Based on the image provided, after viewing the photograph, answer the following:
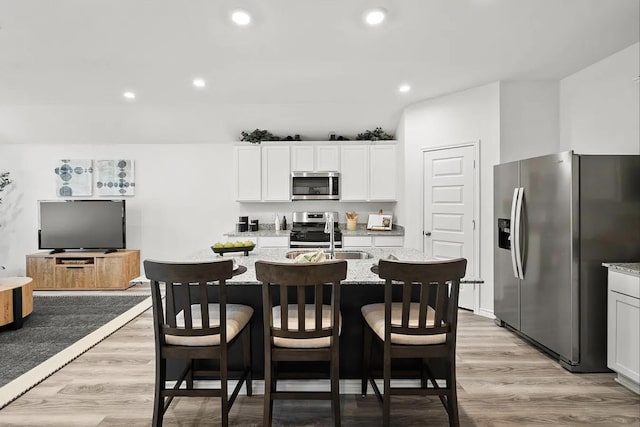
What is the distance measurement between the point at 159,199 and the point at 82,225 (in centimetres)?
113

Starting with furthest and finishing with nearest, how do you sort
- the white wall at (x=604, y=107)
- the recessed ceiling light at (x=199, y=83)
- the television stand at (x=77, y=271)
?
the television stand at (x=77, y=271) < the recessed ceiling light at (x=199, y=83) < the white wall at (x=604, y=107)

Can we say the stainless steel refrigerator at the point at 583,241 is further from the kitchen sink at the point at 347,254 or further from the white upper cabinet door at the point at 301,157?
the white upper cabinet door at the point at 301,157

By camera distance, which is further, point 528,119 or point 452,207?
point 452,207

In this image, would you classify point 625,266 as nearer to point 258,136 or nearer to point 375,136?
point 375,136

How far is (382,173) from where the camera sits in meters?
5.52

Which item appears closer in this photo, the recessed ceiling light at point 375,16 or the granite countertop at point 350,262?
the granite countertop at point 350,262

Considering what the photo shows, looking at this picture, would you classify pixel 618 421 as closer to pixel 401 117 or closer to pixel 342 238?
pixel 342 238

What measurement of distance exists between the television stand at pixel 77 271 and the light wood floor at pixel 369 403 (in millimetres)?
2600

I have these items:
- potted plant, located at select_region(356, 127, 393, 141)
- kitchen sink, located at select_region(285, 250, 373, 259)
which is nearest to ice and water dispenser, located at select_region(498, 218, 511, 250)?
kitchen sink, located at select_region(285, 250, 373, 259)

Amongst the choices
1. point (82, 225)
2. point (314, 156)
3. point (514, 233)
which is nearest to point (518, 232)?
point (514, 233)

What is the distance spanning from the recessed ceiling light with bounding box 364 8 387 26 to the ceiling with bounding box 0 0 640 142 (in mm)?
51

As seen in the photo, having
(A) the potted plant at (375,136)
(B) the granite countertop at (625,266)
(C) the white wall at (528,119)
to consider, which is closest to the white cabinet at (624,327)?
(B) the granite countertop at (625,266)

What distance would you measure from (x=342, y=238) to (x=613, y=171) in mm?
3097

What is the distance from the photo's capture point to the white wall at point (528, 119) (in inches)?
160
